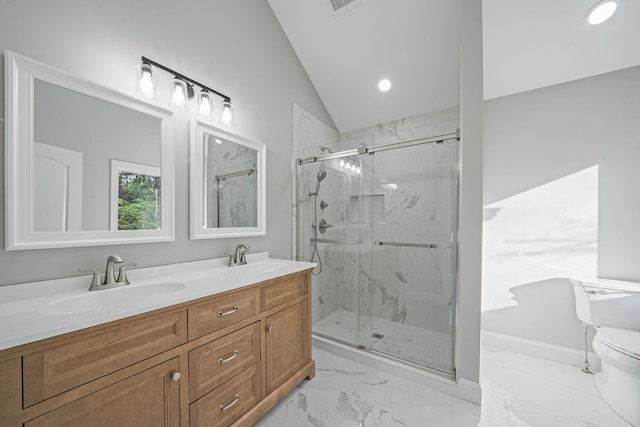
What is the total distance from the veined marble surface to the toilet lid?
→ 33.9 inches

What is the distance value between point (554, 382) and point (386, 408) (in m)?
1.30

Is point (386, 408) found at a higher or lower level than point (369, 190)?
lower

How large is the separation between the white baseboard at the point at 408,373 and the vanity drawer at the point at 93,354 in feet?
4.87

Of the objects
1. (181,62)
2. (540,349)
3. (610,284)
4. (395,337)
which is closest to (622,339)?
(610,284)

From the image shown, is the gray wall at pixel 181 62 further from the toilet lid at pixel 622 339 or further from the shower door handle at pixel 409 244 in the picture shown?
the toilet lid at pixel 622 339

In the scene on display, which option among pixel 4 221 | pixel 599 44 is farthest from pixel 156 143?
pixel 599 44

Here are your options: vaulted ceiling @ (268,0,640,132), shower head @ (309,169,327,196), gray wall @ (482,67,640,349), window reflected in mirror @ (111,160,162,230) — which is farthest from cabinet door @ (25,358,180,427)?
vaulted ceiling @ (268,0,640,132)

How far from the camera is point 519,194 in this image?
2.12m

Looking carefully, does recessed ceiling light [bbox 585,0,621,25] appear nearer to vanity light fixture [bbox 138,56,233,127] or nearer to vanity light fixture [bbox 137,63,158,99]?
vanity light fixture [bbox 138,56,233,127]

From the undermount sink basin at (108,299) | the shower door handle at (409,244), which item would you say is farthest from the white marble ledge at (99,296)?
the shower door handle at (409,244)

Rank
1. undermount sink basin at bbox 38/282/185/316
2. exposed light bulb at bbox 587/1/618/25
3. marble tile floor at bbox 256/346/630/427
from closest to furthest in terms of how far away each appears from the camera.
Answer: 1. undermount sink basin at bbox 38/282/185/316
2. marble tile floor at bbox 256/346/630/427
3. exposed light bulb at bbox 587/1/618/25

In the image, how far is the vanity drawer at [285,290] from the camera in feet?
4.61

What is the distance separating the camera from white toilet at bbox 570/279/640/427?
4.41 ft

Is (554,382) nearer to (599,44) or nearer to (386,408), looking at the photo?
(386,408)
